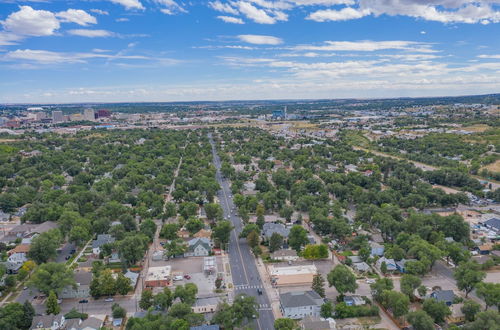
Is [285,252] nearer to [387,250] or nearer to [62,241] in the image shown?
[387,250]

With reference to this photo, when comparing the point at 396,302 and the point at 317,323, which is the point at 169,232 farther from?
the point at 396,302

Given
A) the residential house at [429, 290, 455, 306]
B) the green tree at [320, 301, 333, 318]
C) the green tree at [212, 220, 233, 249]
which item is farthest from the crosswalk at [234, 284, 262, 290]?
the residential house at [429, 290, 455, 306]

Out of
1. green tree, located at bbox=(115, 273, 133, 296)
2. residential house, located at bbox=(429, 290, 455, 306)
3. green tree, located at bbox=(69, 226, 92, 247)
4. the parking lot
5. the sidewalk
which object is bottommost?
the sidewalk

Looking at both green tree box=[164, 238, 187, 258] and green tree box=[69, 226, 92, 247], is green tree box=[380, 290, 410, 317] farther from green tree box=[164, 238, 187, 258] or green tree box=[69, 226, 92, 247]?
green tree box=[69, 226, 92, 247]

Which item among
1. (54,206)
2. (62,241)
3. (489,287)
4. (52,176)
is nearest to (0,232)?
(54,206)

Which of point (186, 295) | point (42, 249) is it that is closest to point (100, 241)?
point (42, 249)

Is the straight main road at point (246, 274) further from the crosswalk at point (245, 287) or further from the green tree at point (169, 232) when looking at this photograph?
the green tree at point (169, 232)
